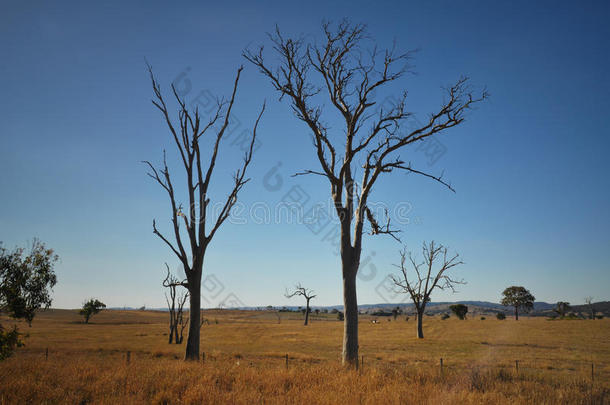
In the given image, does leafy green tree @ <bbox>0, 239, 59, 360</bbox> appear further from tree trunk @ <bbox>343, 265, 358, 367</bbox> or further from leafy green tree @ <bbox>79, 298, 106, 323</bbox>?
leafy green tree @ <bbox>79, 298, 106, 323</bbox>

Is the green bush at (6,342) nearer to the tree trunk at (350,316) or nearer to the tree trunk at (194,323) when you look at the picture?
the tree trunk at (194,323)

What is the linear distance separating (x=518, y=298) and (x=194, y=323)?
3878 inches

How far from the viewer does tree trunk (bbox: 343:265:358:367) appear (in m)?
11.9

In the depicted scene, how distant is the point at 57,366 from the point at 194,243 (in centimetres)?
626

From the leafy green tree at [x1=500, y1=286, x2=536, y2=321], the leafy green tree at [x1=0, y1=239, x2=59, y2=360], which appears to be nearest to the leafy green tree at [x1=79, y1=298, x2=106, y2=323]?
the leafy green tree at [x1=0, y1=239, x2=59, y2=360]

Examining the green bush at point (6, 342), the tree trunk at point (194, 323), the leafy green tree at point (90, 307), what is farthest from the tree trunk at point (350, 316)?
the leafy green tree at point (90, 307)

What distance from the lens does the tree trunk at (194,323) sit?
14.2m

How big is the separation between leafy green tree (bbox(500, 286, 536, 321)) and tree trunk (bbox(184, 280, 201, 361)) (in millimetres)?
96250

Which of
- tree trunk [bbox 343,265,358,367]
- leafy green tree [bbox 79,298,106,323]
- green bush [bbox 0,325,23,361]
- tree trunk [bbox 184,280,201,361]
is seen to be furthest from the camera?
leafy green tree [bbox 79,298,106,323]

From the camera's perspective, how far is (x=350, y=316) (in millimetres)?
12195

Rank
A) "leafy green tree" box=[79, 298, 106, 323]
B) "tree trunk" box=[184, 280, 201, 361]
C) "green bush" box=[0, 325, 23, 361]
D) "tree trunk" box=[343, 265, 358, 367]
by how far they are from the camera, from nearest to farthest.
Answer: "green bush" box=[0, 325, 23, 361] < "tree trunk" box=[343, 265, 358, 367] < "tree trunk" box=[184, 280, 201, 361] < "leafy green tree" box=[79, 298, 106, 323]

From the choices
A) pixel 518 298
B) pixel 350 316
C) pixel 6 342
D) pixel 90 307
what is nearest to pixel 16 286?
pixel 6 342

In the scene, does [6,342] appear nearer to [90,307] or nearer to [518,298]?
[90,307]

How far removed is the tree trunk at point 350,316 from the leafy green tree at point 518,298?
94959mm
